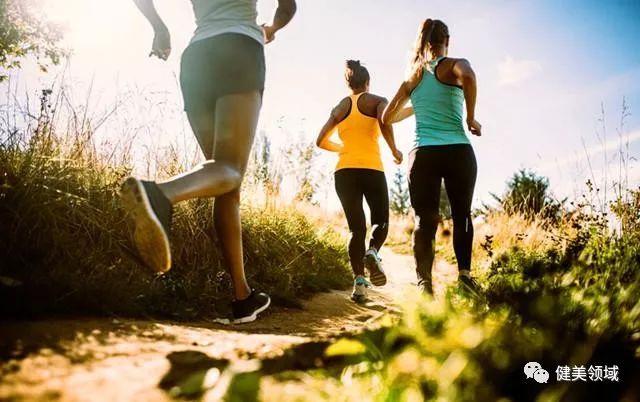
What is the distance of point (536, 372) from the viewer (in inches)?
47.7

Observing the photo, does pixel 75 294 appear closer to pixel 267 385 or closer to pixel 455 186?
pixel 267 385

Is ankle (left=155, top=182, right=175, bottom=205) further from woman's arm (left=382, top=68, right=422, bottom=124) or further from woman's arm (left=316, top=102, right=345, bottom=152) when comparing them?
woman's arm (left=316, top=102, right=345, bottom=152)

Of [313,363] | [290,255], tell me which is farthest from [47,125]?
[313,363]

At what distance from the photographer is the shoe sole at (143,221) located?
1.56 metres

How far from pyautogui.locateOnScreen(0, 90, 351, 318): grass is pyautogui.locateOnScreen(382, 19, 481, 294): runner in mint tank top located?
1.21 m

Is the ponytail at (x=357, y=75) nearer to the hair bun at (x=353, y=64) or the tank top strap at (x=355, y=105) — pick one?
the hair bun at (x=353, y=64)

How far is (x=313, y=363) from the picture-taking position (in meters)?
1.25

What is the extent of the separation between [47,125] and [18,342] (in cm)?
244

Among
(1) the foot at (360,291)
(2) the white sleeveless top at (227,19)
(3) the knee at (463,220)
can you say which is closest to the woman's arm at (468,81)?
(3) the knee at (463,220)

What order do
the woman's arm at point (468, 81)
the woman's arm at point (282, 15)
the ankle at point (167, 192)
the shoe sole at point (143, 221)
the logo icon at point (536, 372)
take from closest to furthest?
the logo icon at point (536, 372) < the shoe sole at point (143, 221) < the ankle at point (167, 192) < the woman's arm at point (282, 15) < the woman's arm at point (468, 81)

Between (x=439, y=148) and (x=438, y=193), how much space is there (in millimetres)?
330

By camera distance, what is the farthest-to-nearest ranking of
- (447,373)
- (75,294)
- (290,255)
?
(290,255) → (75,294) → (447,373)

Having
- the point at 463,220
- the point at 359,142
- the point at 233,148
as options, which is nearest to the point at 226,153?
the point at 233,148

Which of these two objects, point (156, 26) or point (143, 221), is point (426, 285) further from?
point (156, 26)
